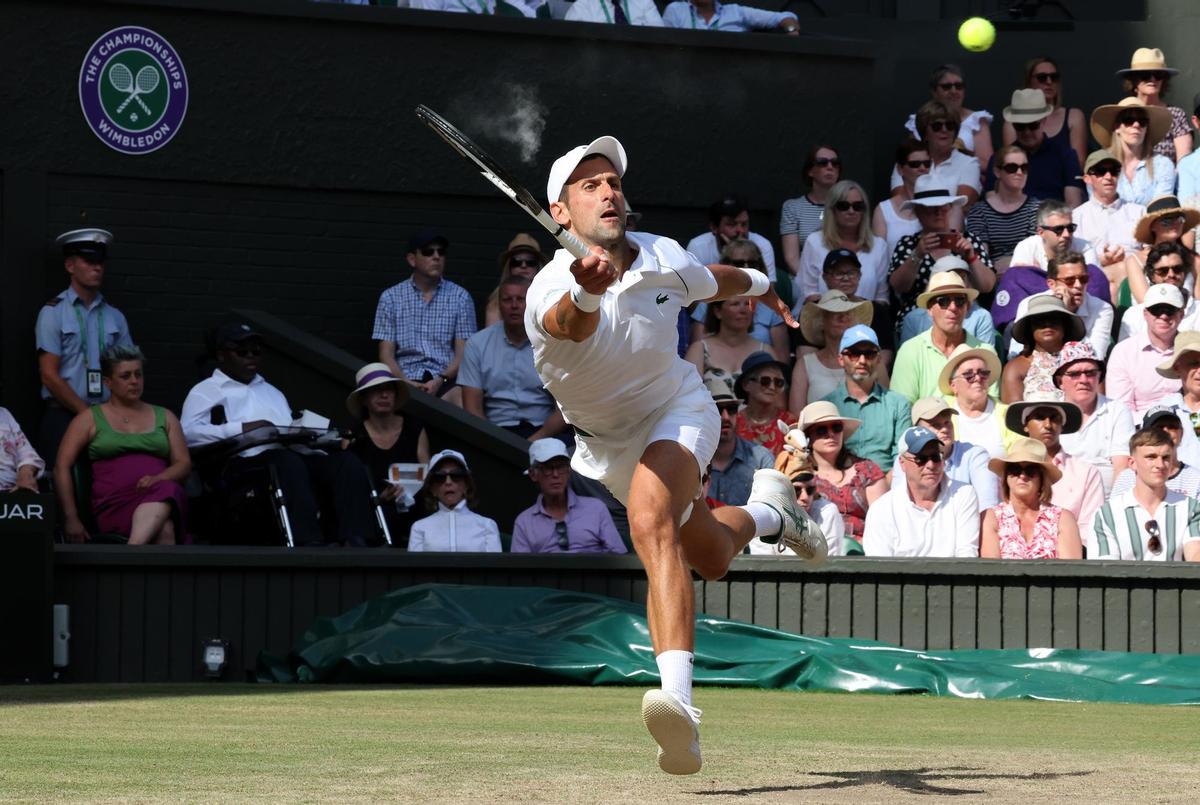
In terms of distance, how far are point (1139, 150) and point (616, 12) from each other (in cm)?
429

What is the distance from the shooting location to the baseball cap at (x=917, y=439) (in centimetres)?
1062

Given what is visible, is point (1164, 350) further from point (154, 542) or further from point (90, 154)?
point (90, 154)

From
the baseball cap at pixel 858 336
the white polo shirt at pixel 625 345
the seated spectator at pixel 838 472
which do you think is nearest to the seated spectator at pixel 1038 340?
the baseball cap at pixel 858 336

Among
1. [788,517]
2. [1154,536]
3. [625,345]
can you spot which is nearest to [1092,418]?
[1154,536]

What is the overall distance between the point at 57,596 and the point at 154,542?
73 centimetres

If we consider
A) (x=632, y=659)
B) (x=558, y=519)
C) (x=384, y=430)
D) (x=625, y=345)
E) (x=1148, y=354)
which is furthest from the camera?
(x=1148, y=354)

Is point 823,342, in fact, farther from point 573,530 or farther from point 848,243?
point 573,530

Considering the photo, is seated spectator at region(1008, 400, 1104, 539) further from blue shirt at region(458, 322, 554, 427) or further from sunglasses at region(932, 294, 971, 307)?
blue shirt at region(458, 322, 554, 427)

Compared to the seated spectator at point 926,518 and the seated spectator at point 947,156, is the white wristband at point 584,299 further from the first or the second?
the seated spectator at point 947,156

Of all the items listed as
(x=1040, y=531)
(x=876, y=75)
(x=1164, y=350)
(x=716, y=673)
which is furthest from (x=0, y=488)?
(x=876, y=75)

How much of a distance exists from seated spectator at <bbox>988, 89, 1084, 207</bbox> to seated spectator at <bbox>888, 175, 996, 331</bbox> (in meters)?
1.40

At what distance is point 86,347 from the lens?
1245 centimetres

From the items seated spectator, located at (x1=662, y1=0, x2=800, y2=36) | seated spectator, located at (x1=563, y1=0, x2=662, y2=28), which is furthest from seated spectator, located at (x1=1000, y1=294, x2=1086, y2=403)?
seated spectator, located at (x1=563, y1=0, x2=662, y2=28)

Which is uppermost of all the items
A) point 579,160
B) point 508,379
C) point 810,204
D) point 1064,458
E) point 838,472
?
point 810,204
